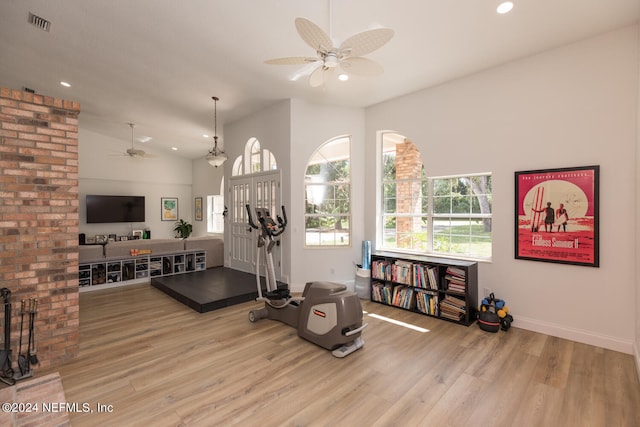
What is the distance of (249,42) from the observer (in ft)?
11.5

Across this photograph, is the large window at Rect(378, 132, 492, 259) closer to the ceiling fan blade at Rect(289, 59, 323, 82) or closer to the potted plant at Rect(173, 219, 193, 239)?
the ceiling fan blade at Rect(289, 59, 323, 82)

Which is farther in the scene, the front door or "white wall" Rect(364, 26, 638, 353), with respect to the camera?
the front door

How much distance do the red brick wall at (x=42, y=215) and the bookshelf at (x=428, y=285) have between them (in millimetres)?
3786

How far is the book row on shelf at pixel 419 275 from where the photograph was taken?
3.86 meters

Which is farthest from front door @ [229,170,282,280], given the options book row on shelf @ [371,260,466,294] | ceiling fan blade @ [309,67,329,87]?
ceiling fan blade @ [309,67,329,87]

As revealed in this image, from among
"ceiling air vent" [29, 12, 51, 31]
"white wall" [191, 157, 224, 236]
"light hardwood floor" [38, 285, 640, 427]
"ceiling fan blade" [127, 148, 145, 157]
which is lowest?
"light hardwood floor" [38, 285, 640, 427]

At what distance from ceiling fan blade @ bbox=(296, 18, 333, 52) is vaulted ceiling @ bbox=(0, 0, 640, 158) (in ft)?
2.58

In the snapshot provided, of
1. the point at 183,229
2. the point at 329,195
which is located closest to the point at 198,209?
the point at 183,229

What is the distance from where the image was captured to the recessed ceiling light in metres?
2.70

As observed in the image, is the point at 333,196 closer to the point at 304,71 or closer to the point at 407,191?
the point at 407,191

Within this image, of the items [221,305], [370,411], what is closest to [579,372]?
[370,411]

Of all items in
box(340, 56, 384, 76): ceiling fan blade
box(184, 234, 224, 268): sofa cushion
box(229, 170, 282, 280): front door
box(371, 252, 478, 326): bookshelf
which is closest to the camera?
box(340, 56, 384, 76): ceiling fan blade

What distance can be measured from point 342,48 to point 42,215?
10.1 feet

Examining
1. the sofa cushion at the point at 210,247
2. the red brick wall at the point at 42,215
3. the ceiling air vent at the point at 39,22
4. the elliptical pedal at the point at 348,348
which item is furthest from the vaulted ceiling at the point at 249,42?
the elliptical pedal at the point at 348,348
